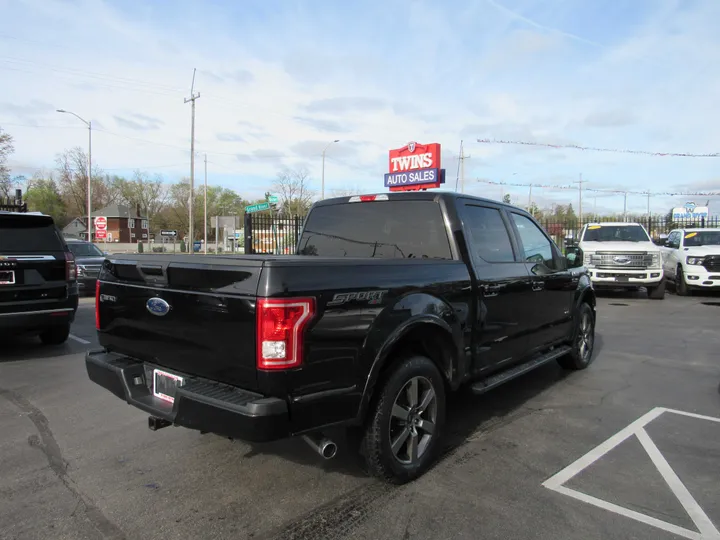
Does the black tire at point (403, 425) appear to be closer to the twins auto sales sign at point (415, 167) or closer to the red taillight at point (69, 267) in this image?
the red taillight at point (69, 267)

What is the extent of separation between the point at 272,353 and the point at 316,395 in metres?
0.35

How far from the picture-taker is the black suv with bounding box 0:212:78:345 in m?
6.21

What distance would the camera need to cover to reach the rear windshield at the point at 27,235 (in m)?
6.33

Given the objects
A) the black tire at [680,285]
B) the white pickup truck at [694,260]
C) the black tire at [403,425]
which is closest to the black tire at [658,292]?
the white pickup truck at [694,260]

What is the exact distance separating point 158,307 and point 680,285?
1548cm

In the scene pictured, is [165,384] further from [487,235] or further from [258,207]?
[258,207]

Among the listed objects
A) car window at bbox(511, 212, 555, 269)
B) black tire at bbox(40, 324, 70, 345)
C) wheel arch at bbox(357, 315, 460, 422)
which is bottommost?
black tire at bbox(40, 324, 70, 345)

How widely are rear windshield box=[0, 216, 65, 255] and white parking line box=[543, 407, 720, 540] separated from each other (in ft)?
21.3

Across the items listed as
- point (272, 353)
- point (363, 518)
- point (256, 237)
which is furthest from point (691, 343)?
point (256, 237)

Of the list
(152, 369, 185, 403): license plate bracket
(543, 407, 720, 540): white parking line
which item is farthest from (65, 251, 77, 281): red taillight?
(543, 407, 720, 540): white parking line

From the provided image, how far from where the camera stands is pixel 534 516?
2900 mm

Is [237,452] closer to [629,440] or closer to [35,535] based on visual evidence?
[35,535]

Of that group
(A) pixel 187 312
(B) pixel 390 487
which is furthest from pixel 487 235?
(A) pixel 187 312

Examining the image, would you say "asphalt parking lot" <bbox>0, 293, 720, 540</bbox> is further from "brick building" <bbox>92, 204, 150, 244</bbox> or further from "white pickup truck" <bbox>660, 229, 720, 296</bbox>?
"brick building" <bbox>92, 204, 150, 244</bbox>
